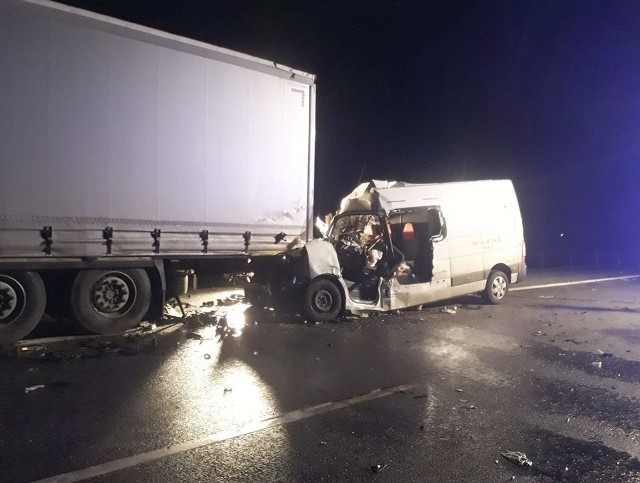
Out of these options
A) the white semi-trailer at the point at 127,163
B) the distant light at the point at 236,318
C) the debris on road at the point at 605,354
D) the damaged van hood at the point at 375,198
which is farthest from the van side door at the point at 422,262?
the debris on road at the point at 605,354

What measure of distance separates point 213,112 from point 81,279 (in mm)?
3249

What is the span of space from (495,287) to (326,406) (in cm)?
723

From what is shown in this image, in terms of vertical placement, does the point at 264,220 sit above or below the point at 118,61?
below

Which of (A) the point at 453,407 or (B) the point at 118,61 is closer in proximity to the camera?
(A) the point at 453,407

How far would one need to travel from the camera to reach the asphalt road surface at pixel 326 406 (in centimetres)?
367

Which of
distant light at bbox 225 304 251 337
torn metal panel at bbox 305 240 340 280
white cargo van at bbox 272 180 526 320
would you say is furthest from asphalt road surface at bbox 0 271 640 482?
torn metal panel at bbox 305 240 340 280

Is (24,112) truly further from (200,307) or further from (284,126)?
(200,307)

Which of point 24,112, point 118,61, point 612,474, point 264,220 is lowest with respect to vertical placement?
point 612,474

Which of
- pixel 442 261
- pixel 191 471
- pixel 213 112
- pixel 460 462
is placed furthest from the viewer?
pixel 442 261

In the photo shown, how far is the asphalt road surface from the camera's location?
12.0ft

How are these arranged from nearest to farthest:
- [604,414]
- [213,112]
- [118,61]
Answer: [604,414] < [118,61] < [213,112]

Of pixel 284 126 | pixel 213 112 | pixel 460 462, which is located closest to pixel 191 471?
pixel 460 462

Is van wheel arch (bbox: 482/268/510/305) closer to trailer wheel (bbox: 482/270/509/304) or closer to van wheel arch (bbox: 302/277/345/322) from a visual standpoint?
trailer wheel (bbox: 482/270/509/304)

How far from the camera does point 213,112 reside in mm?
7965
